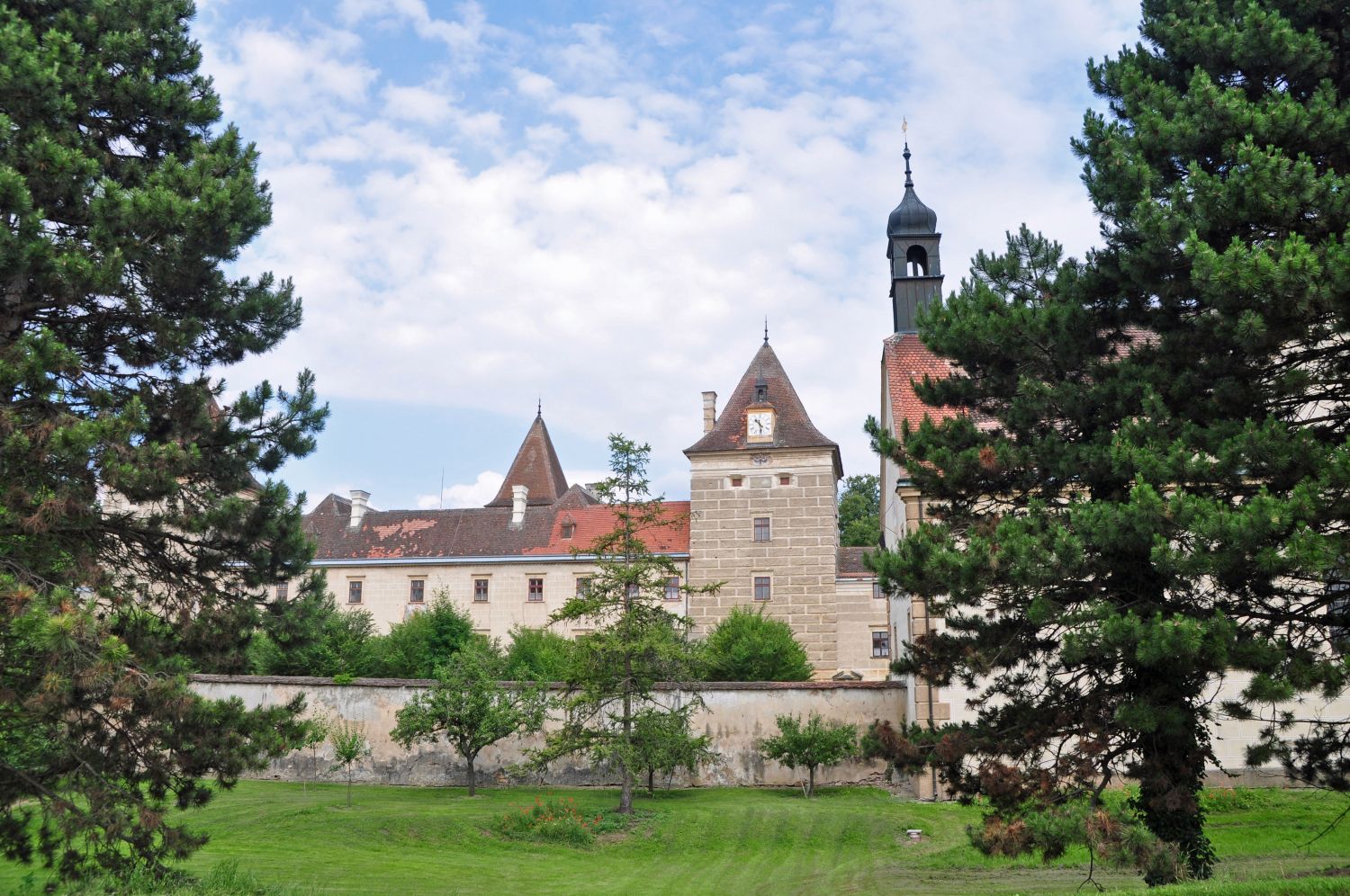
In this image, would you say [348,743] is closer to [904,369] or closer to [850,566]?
[904,369]

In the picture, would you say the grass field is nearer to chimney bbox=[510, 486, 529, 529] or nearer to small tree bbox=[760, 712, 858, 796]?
small tree bbox=[760, 712, 858, 796]

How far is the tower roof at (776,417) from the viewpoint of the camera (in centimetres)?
3997

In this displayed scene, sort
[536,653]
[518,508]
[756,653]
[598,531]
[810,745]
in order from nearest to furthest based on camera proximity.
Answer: [810,745] → [756,653] → [536,653] → [598,531] → [518,508]

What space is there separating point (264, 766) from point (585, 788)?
44.3ft

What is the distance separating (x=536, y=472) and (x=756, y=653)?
23.4 meters

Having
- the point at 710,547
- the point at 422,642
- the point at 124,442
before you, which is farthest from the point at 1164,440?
the point at 710,547

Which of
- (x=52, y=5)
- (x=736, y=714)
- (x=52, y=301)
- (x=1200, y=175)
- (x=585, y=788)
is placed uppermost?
(x=52, y=5)

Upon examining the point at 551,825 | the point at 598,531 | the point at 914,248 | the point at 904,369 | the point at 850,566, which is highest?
the point at 914,248

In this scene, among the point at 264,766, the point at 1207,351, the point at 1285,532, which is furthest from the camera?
the point at 264,766

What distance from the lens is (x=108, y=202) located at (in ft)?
31.3

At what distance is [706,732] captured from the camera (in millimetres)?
23125

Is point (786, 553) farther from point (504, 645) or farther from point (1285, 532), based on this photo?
point (1285, 532)

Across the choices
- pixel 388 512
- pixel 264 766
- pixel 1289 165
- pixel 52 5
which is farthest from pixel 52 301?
pixel 388 512

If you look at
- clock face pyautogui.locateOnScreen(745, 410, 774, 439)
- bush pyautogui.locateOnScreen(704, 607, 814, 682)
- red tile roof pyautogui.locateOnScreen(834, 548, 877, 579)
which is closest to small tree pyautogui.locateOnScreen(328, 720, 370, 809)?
bush pyautogui.locateOnScreen(704, 607, 814, 682)
